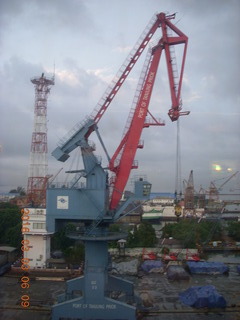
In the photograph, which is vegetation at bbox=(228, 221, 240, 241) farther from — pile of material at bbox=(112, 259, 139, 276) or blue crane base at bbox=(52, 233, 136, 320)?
blue crane base at bbox=(52, 233, 136, 320)

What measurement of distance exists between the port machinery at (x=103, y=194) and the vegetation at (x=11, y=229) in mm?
10693

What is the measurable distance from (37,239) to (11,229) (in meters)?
5.26

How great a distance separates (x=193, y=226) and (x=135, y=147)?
1827cm

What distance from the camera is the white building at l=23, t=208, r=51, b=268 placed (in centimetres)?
1881

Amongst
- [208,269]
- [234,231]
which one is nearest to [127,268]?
[208,269]

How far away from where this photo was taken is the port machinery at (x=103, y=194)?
10.7m

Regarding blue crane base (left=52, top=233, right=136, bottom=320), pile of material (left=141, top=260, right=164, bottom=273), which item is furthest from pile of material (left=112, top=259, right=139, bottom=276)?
blue crane base (left=52, top=233, right=136, bottom=320)

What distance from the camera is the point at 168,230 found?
29891 millimetres

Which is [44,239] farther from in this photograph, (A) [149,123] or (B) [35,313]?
(A) [149,123]

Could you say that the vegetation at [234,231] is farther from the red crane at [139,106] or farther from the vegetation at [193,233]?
the red crane at [139,106]

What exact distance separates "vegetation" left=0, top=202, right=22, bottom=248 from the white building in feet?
10.3

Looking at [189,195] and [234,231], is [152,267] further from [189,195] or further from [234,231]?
[189,195]

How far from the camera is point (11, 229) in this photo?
920 inches

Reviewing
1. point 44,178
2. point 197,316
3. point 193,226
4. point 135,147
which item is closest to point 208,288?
point 197,316
